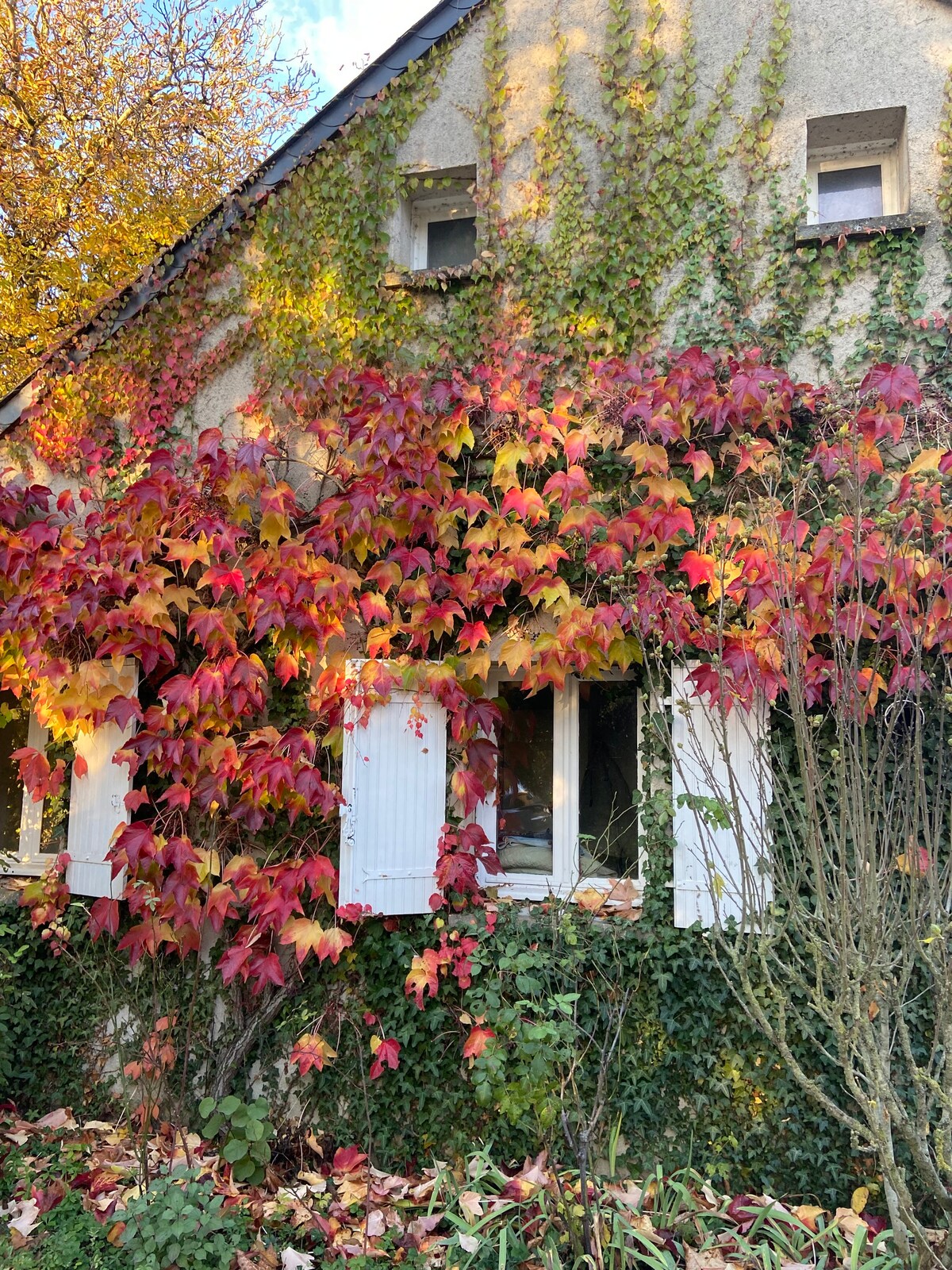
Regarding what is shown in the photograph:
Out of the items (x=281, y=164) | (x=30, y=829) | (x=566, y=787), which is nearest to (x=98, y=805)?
(x=30, y=829)

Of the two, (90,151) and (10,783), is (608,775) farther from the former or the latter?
(90,151)

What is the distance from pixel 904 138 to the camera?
13.9 ft

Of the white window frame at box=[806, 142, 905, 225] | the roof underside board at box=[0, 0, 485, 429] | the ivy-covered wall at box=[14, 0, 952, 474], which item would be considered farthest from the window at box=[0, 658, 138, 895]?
the white window frame at box=[806, 142, 905, 225]

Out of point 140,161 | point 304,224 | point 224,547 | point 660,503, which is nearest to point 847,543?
point 660,503

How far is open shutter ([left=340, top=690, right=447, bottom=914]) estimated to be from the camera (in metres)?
3.95

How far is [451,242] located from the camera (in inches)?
201

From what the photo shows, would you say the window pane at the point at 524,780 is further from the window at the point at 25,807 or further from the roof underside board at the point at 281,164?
the roof underside board at the point at 281,164

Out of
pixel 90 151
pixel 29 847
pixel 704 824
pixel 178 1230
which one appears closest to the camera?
pixel 178 1230

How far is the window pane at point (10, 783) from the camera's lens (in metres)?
5.59

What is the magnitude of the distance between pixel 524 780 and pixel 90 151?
8.95m

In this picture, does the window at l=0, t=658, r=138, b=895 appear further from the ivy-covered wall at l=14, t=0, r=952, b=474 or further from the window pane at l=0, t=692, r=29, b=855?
the ivy-covered wall at l=14, t=0, r=952, b=474

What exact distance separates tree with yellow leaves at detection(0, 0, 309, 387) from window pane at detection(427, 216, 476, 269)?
16.8 feet

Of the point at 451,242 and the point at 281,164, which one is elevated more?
the point at 281,164

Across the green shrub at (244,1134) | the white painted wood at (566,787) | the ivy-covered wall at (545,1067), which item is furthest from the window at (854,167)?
the green shrub at (244,1134)
